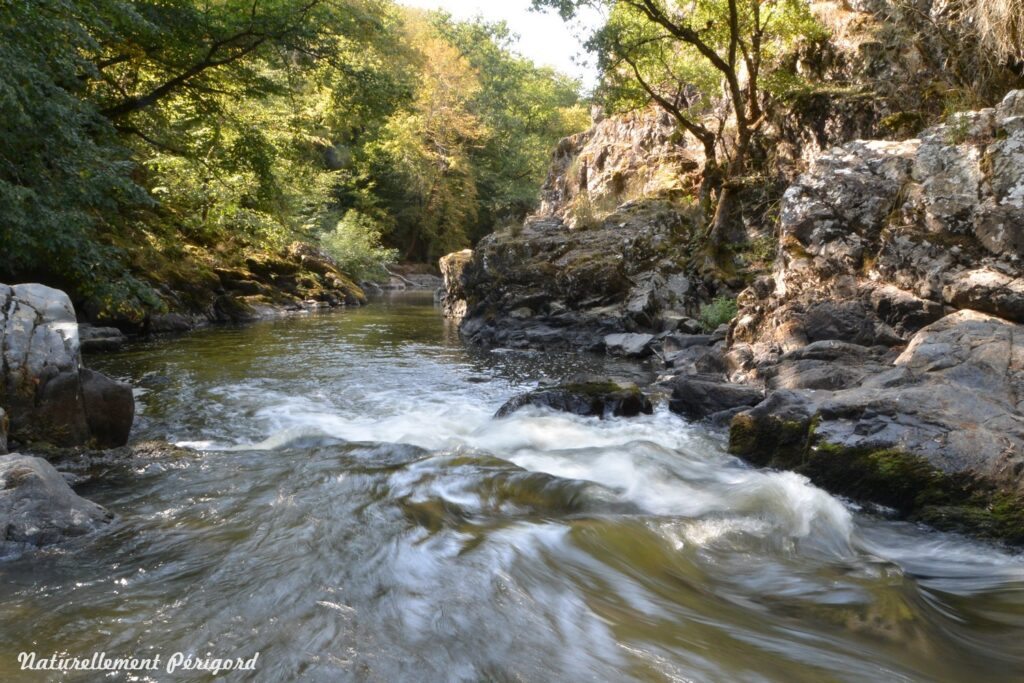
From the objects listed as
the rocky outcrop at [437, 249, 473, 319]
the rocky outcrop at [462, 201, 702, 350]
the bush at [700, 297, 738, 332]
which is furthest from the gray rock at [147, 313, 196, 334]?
the bush at [700, 297, 738, 332]

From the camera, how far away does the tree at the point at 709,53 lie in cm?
1413

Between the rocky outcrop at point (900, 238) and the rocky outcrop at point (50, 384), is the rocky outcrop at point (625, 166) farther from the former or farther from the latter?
the rocky outcrop at point (50, 384)

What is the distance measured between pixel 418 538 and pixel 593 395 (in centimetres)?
405

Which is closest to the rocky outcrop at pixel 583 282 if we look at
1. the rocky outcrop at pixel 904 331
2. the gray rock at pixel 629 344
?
the gray rock at pixel 629 344

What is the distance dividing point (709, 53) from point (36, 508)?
47.6 ft

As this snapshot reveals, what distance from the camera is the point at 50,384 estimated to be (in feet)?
17.6

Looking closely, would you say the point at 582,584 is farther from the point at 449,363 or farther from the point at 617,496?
the point at 449,363

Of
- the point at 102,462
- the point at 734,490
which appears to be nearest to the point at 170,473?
the point at 102,462

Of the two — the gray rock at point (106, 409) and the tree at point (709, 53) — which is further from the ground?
the tree at point (709, 53)

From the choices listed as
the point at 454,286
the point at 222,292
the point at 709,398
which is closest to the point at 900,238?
the point at 709,398

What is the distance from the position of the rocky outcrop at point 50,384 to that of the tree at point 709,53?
41.4 feet

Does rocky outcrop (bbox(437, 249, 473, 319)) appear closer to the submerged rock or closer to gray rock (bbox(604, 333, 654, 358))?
gray rock (bbox(604, 333, 654, 358))

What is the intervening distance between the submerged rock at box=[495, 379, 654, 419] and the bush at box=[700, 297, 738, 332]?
17.1 ft

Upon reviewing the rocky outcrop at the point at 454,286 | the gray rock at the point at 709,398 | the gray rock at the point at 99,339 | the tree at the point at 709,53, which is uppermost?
the tree at the point at 709,53
